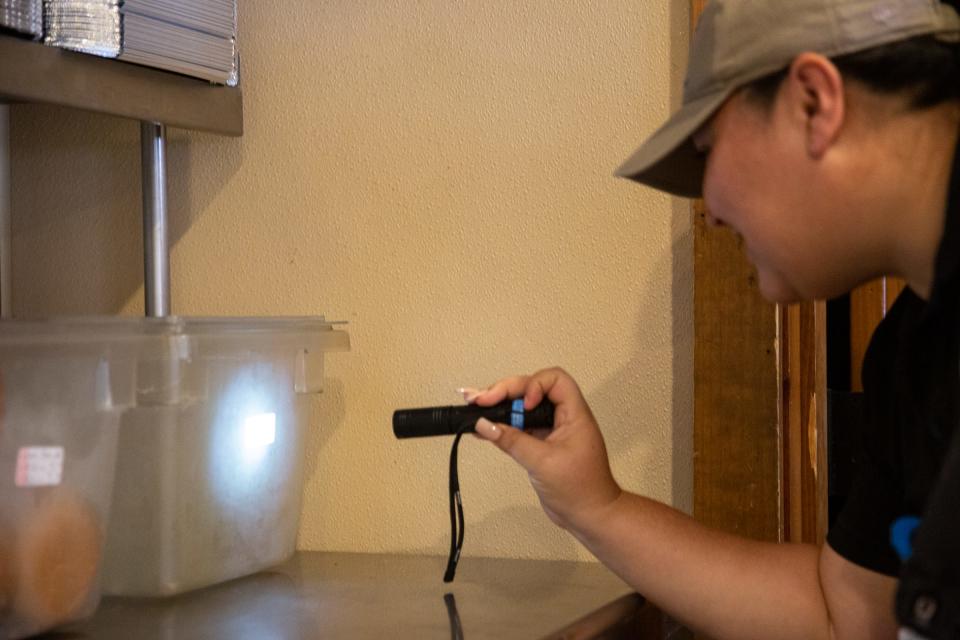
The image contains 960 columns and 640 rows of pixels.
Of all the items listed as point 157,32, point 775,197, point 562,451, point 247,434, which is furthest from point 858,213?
point 157,32

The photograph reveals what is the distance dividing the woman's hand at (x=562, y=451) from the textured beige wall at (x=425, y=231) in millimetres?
204

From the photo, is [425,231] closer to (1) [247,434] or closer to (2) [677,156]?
(1) [247,434]

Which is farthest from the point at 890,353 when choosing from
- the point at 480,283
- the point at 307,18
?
the point at 307,18

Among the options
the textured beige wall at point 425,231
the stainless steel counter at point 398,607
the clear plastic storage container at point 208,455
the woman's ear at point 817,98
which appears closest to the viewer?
the woman's ear at point 817,98

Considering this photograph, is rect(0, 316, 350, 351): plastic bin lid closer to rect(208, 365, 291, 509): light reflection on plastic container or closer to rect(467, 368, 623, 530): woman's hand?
rect(208, 365, 291, 509): light reflection on plastic container

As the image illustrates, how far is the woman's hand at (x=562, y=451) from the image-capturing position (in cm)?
100

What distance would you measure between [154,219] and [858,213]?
91 centimetres

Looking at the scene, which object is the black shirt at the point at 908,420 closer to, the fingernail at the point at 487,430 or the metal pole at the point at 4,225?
the fingernail at the point at 487,430

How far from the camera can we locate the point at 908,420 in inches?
34.4

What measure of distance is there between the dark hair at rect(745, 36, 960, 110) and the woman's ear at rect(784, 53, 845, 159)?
2 cm

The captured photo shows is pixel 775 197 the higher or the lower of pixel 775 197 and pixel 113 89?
the lower

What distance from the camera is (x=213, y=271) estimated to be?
141 centimetres

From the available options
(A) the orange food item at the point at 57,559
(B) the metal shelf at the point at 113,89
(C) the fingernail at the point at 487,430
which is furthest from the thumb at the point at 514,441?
(B) the metal shelf at the point at 113,89

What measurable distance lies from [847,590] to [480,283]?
54cm
